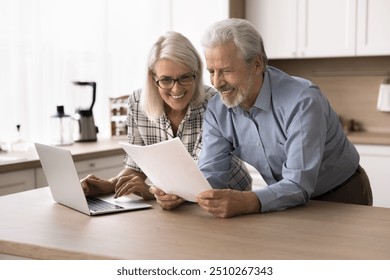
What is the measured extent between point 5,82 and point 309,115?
2.32m

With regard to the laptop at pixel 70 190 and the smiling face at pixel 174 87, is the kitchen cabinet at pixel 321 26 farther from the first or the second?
the laptop at pixel 70 190

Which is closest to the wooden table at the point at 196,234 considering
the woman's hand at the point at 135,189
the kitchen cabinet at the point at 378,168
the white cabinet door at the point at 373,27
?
the woman's hand at the point at 135,189

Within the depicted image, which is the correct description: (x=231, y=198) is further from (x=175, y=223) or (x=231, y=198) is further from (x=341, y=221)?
(x=341, y=221)

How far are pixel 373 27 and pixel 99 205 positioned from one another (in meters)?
2.85

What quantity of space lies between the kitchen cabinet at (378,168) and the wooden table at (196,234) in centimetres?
220

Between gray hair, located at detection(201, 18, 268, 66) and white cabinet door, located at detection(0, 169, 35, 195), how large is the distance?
1.53 meters

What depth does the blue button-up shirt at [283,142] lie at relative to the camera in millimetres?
1923

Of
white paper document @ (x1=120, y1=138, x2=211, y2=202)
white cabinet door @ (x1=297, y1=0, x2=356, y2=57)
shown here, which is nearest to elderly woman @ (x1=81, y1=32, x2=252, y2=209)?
white paper document @ (x1=120, y1=138, x2=211, y2=202)

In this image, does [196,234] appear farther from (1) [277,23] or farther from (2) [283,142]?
(1) [277,23]

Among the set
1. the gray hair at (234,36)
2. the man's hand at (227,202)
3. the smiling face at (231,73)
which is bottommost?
the man's hand at (227,202)

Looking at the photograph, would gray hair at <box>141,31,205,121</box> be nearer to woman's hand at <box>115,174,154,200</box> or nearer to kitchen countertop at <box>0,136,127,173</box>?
woman's hand at <box>115,174,154,200</box>

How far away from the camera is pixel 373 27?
4.19m

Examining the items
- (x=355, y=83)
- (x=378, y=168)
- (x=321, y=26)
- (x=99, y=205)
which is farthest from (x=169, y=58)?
(x=355, y=83)

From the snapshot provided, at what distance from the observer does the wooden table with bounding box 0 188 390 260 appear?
1497mm
